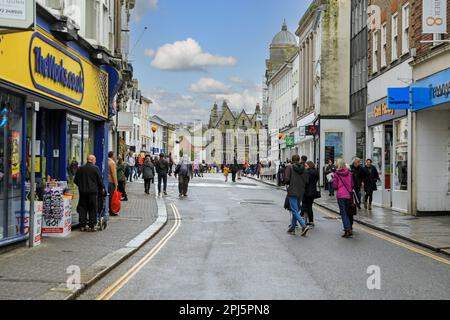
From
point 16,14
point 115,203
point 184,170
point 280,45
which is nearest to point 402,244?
point 115,203

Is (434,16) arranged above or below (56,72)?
above

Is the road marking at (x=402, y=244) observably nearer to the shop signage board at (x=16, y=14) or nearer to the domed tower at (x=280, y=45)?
the shop signage board at (x=16, y=14)

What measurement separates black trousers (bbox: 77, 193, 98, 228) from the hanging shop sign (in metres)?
12.1

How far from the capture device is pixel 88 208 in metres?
15.2

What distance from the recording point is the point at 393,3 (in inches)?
968

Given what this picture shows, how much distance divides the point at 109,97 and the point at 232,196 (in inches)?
483

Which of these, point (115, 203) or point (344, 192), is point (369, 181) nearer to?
point (344, 192)

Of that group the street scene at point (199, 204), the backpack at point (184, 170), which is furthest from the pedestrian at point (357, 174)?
the backpack at point (184, 170)

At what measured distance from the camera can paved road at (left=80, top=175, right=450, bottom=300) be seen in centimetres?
848

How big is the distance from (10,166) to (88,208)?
392 cm

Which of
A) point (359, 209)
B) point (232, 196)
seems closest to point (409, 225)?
point (359, 209)

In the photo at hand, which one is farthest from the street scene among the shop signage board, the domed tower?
the domed tower

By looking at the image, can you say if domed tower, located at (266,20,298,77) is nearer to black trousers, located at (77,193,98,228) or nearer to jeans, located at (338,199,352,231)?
jeans, located at (338,199,352,231)

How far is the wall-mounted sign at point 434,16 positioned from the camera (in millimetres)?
19000
